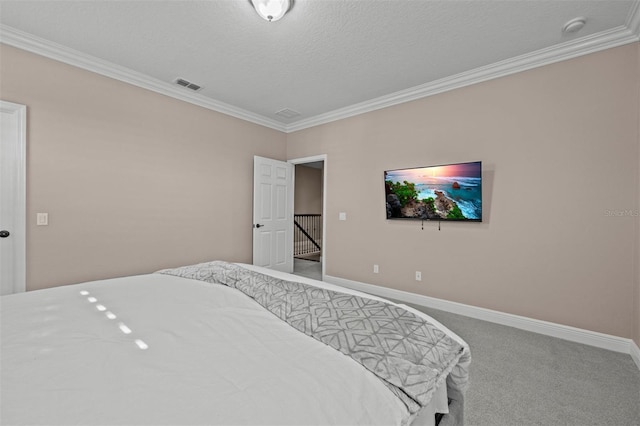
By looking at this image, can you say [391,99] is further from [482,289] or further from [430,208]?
[482,289]

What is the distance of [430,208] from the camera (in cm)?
336

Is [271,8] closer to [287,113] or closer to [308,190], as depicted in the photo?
[287,113]

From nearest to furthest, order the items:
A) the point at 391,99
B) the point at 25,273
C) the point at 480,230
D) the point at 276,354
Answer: the point at 276,354 → the point at 25,273 → the point at 480,230 → the point at 391,99

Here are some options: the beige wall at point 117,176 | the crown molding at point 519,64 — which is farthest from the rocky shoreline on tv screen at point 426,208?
the beige wall at point 117,176

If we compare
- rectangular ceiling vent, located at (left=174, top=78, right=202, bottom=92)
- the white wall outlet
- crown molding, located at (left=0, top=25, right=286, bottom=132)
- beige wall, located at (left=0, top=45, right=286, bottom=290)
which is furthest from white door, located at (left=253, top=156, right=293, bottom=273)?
the white wall outlet

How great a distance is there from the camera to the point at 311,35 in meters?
2.50

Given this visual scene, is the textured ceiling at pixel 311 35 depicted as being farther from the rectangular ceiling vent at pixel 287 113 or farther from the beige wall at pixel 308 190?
the beige wall at pixel 308 190

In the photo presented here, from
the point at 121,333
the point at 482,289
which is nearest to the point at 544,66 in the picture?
the point at 482,289

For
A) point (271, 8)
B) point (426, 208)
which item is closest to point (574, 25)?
point (426, 208)

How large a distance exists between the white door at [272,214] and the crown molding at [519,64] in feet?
5.05

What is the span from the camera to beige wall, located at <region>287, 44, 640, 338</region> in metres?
2.42

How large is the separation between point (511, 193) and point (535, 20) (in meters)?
1.55

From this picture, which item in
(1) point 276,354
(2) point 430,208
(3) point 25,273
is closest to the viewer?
(1) point 276,354

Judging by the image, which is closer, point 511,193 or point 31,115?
point 31,115
